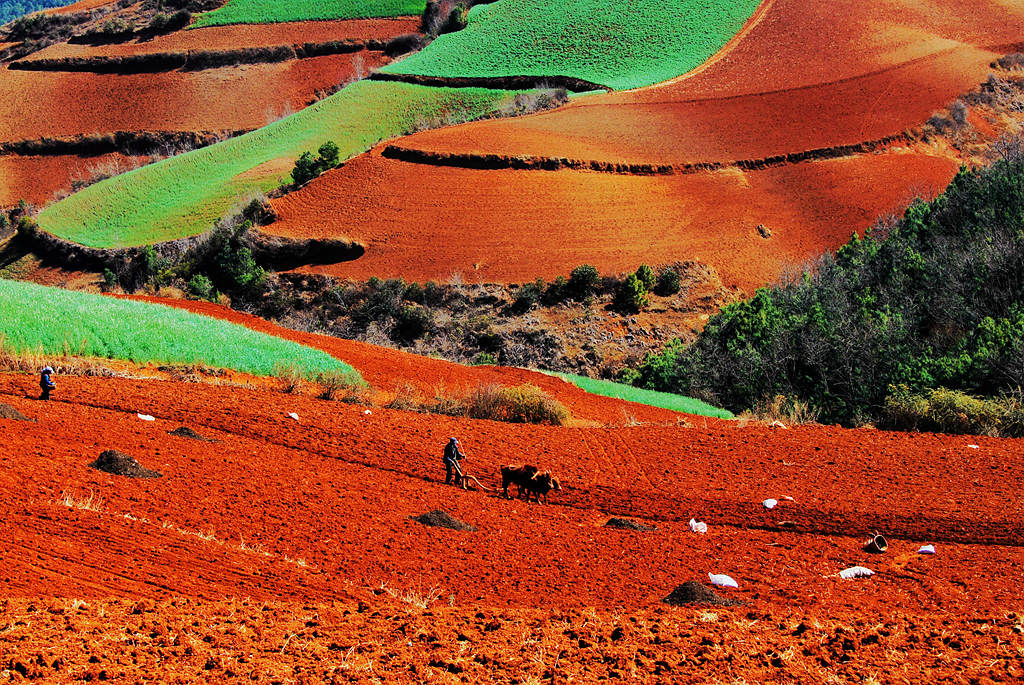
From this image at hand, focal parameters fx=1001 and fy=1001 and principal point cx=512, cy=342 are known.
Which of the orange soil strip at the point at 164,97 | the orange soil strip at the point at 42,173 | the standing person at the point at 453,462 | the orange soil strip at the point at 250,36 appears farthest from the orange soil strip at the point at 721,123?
the standing person at the point at 453,462

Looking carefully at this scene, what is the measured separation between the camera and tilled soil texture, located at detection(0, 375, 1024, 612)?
343 inches

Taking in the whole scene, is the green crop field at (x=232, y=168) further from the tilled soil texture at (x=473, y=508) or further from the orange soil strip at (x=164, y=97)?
the tilled soil texture at (x=473, y=508)

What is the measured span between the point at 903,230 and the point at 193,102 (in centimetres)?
6264

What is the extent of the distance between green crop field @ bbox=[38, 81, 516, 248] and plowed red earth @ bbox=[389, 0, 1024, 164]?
31.6 ft

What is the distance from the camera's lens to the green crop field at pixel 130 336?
18.7 meters

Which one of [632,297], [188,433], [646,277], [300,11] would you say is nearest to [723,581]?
[188,433]

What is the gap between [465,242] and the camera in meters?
44.7

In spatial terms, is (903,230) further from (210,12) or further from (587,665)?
(210,12)

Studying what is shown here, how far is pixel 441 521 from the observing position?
36.4 feet

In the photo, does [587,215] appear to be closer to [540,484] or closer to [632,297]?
[632,297]

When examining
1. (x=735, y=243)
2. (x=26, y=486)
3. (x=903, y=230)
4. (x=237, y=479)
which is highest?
(x=26, y=486)

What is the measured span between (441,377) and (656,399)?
19.6 feet

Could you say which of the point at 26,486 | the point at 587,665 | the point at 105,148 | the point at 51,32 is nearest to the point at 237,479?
the point at 26,486

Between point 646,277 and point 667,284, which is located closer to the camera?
point 646,277
